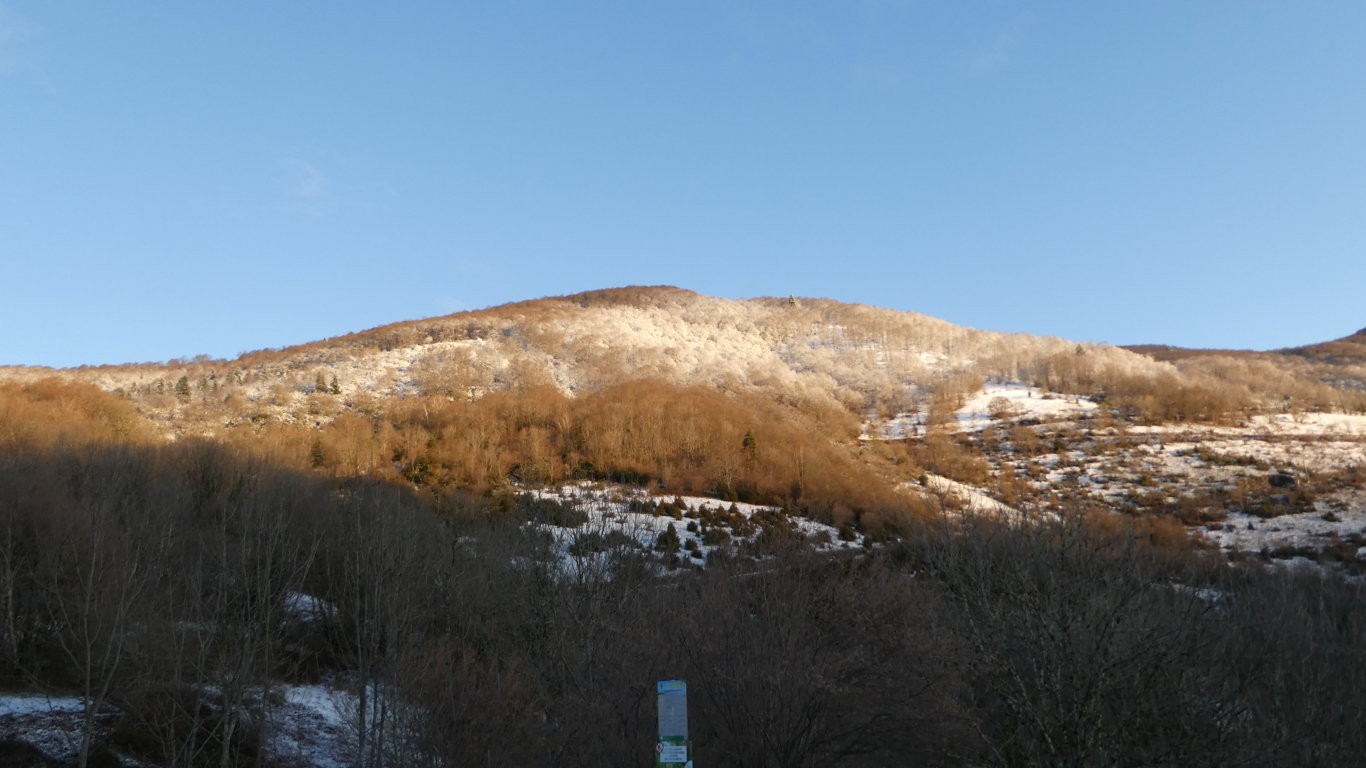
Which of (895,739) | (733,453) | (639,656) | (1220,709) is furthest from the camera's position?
(733,453)

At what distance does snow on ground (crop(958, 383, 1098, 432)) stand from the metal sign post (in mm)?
64304

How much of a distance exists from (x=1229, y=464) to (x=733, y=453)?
33955 millimetres

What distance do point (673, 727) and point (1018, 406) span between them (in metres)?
72.3

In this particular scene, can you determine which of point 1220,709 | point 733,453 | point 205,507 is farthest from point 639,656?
point 733,453

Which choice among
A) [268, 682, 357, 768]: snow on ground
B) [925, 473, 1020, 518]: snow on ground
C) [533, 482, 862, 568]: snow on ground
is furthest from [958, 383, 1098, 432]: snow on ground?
[268, 682, 357, 768]: snow on ground

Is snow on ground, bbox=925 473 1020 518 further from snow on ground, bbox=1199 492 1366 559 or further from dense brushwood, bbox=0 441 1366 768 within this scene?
dense brushwood, bbox=0 441 1366 768

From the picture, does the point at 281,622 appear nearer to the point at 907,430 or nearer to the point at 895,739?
the point at 895,739

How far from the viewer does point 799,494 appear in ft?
160

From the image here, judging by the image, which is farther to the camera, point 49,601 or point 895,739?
point 49,601

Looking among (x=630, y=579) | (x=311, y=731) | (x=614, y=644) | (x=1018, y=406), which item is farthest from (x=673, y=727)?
(x=1018, y=406)

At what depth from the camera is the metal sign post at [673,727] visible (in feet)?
30.7

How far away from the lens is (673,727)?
955cm

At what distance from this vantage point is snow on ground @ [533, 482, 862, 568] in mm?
28953

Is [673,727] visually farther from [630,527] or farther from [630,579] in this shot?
[630,527]
